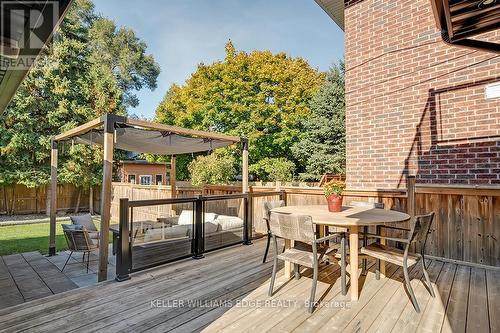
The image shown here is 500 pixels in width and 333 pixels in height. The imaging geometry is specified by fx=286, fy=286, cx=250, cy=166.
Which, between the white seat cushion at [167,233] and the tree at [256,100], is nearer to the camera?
the white seat cushion at [167,233]

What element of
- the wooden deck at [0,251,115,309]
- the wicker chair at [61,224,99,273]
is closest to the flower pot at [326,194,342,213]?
the wooden deck at [0,251,115,309]

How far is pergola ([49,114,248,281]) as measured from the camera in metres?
3.94

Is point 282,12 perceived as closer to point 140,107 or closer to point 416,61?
point 416,61

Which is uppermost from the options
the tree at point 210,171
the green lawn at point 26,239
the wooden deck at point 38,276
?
the tree at point 210,171

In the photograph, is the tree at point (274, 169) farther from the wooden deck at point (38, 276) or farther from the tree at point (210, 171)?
the wooden deck at point (38, 276)

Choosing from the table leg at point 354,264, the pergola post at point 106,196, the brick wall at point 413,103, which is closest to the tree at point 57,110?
the pergola post at point 106,196

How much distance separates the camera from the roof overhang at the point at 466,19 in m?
2.20

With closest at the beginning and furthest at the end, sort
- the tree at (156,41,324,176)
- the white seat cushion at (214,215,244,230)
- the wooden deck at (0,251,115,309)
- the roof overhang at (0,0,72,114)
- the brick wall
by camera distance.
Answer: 1. the roof overhang at (0,0,72,114)
2. the wooden deck at (0,251,115,309)
3. the brick wall
4. the white seat cushion at (214,215,244,230)
5. the tree at (156,41,324,176)

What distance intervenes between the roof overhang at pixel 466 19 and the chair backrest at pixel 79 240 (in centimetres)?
530

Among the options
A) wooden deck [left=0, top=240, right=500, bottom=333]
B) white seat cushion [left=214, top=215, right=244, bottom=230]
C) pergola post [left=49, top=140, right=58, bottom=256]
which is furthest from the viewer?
pergola post [left=49, top=140, right=58, bottom=256]

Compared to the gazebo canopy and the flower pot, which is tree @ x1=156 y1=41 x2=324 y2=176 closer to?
the gazebo canopy

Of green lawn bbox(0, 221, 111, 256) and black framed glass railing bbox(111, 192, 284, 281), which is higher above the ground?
black framed glass railing bbox(111, 192, 284, 281)

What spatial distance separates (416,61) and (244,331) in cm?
502

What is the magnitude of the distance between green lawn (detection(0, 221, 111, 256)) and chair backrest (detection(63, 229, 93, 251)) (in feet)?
6.26
